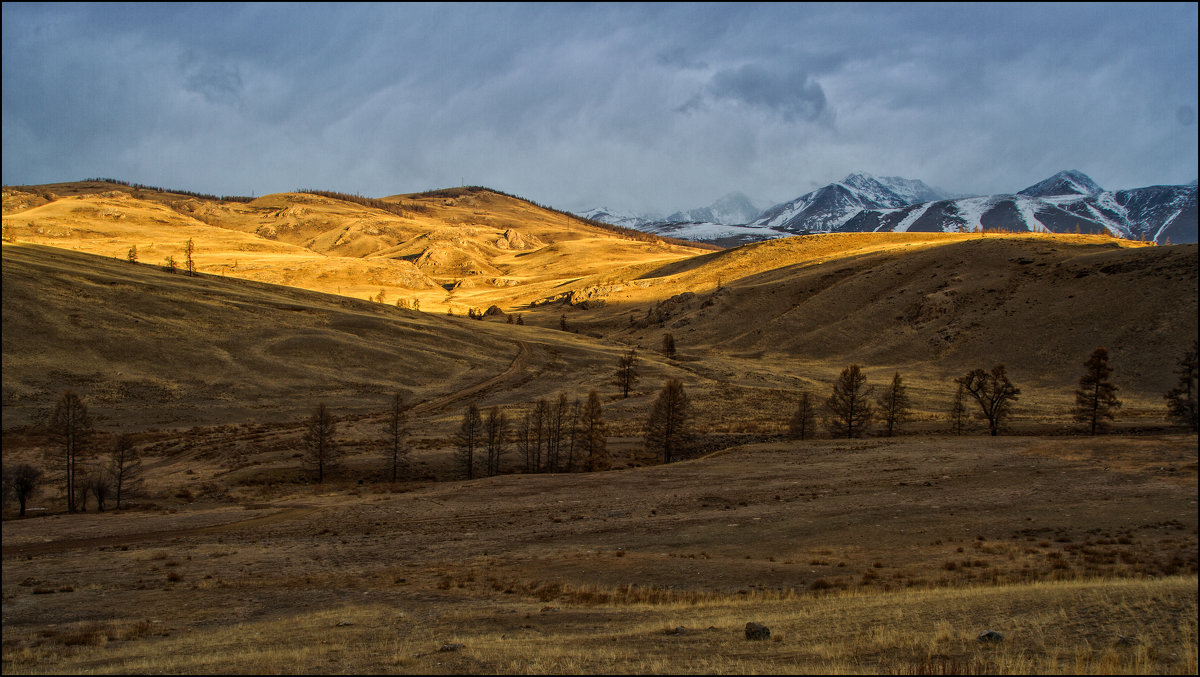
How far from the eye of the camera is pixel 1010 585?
18328mm

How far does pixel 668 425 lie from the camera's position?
58.3m

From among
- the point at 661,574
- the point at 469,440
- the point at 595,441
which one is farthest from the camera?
the point at 595,441

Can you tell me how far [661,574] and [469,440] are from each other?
33412 mm

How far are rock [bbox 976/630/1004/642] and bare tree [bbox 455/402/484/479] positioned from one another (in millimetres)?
44662

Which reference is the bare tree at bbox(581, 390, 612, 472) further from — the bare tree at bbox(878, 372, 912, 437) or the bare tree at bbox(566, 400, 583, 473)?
the bare tree at bbox(878, 372, 912, 437)

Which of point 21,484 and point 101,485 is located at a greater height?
point 21,484

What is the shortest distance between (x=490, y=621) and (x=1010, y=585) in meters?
14.8

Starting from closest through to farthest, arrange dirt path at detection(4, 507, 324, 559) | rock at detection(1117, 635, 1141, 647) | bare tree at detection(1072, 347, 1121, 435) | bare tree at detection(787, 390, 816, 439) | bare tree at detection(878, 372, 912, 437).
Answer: rock at detection(1117, 635, 1141, 647) < dirt path at detection(4, 507, 324, 559) < bare tree at detection(1072, 347, 1121, 435) < bare tree at detection(787, 390, 816, 439) < bare tree at detection(878, 372, 912, 437)

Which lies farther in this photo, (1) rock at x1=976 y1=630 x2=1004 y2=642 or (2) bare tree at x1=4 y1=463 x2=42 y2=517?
(2) bare tree at x1=4 y1=463 x2=42 y2=517

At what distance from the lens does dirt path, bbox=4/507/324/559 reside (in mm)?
30531

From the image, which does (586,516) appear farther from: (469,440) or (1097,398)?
(1097,398)

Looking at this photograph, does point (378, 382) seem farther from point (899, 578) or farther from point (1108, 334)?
point (1108, 334)

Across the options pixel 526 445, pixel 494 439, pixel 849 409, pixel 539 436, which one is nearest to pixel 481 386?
pixel 526 445

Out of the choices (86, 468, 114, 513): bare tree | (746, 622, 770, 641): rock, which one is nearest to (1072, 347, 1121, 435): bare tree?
(746, 622, 770, 641): rock
